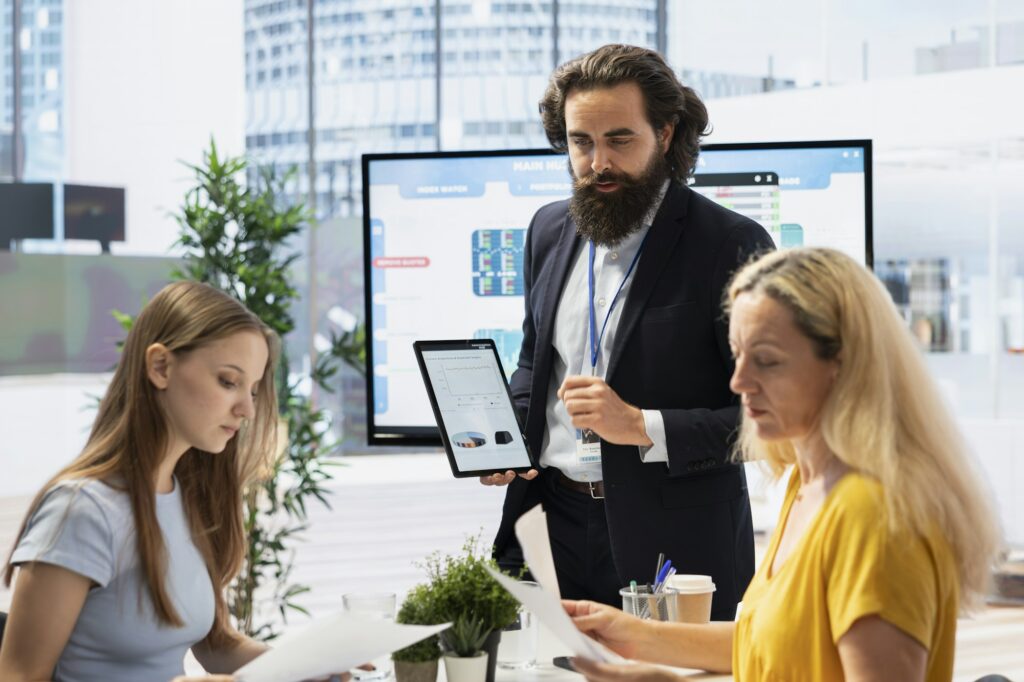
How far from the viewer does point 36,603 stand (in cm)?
180

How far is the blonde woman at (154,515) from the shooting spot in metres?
1.82

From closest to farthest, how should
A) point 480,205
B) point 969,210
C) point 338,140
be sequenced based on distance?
point 480,205
point 969,210
point 338,140

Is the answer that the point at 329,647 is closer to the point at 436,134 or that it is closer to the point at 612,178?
the point at 612,178

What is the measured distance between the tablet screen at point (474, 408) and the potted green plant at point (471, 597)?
0.62 m

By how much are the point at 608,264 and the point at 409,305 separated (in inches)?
42.1

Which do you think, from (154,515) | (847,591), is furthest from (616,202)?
(847,591)

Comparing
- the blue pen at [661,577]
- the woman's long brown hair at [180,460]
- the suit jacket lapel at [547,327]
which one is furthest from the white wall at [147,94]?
the blue pen at [661,577]

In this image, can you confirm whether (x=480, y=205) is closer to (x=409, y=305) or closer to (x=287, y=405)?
(x=409, y=305)

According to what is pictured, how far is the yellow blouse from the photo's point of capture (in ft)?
4.83

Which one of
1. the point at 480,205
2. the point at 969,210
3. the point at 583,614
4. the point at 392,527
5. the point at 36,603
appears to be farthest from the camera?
the point at 392,527

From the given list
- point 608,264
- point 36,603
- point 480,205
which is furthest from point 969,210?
point 36,603

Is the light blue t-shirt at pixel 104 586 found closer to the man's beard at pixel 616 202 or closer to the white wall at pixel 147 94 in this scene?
the man's beard at pixel 616 202

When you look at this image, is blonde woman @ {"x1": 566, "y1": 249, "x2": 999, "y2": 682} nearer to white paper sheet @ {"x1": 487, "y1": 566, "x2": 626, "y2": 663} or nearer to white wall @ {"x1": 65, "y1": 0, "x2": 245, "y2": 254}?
white paper sheet @ {"x1": 487, "y1": 566, "x2": 626, "y2": 663}

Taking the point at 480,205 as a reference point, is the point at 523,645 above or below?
below
